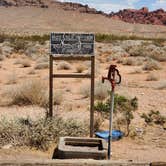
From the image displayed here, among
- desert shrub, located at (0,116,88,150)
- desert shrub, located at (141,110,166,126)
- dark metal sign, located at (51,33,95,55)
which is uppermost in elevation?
dark metal sign, located at (51,33,95,55)

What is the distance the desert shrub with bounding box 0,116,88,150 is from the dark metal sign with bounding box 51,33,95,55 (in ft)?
4.85

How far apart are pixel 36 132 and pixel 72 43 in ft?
6.48

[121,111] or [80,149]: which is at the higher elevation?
[80,149]

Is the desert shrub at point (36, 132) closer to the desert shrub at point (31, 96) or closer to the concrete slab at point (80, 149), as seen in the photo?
the concrete slab at point (80, 149)

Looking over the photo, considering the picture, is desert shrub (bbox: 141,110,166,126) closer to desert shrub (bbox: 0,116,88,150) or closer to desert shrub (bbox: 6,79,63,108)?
desert shrub (bbox: 0,116,88,150)

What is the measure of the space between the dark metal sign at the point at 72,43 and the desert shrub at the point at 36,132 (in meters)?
1.48

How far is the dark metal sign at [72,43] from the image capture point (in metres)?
9.07

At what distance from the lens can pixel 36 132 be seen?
8.73 metres

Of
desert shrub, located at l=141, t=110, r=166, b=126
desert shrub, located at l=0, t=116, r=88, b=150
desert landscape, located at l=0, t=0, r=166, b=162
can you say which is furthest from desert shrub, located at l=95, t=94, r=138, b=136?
desert shrub, located at l=0, t=116, r=88, b=150

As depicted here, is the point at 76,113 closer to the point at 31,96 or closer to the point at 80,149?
the point at 31,96

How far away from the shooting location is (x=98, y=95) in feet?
47.1

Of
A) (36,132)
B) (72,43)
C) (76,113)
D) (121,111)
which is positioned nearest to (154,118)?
(121,111)

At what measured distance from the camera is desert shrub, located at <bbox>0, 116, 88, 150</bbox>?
8609mm

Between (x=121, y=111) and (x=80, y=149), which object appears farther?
(x=121, y=111)
